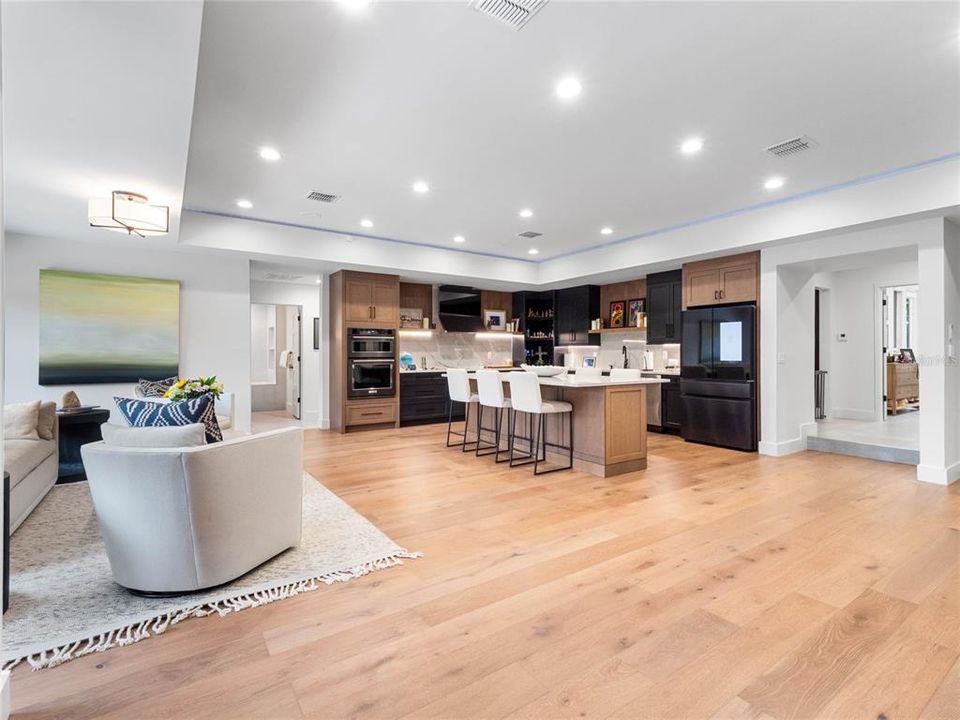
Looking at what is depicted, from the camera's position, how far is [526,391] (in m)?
4.50

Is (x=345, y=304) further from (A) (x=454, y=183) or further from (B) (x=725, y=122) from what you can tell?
(B) (x=725, y=122)

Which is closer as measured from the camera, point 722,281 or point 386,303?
point 722,281

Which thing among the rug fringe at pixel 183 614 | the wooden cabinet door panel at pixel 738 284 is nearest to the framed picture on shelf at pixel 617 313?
the wooden cabinet door panel at pixel 738 284

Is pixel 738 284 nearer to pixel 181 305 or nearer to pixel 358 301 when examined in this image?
pixel 358 301

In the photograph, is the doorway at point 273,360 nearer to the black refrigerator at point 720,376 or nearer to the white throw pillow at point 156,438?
the black refrigerator at point 720,376

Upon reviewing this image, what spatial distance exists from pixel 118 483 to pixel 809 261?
20.7 ft

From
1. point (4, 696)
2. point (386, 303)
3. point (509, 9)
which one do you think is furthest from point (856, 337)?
point (4, 696)

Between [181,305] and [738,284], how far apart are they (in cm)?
687

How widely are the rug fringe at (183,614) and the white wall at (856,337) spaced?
25.3ft

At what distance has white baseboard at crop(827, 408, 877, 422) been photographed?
23.7ft

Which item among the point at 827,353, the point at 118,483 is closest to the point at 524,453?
the point at 118,483

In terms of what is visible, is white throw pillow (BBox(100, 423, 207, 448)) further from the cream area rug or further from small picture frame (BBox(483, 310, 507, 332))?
small picture frame (BBox(483, 310, 507, 332))

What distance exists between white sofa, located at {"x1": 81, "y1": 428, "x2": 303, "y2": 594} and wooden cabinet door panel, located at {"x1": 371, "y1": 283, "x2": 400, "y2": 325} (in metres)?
4.96

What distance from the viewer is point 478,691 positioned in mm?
1648
